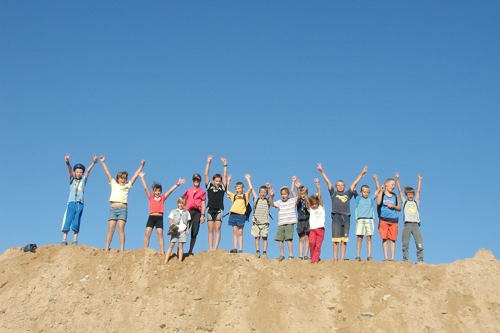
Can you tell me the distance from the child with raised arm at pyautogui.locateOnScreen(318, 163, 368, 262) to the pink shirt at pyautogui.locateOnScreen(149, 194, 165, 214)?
487 cm

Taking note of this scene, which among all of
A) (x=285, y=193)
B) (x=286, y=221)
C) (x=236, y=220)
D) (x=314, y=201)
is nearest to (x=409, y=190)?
(x=314, y=201)

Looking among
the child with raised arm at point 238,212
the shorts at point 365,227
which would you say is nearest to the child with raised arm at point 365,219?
the shorts at point 365,227

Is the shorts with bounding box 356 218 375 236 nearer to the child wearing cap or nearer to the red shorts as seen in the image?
the red shorts

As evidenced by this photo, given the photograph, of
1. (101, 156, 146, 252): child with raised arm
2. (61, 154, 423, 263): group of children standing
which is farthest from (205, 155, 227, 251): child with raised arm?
(101, 156, 146, 252): child with raised arm

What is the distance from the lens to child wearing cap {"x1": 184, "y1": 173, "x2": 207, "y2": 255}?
1430 centimetres

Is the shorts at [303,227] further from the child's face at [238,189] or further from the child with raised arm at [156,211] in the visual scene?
the child with raised arm at [156,211]

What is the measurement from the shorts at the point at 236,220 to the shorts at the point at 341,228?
2.65 meters

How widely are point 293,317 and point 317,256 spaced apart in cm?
227

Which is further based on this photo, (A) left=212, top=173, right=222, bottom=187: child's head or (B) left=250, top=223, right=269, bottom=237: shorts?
(A) left=212, top=173, right=222, bottom=187: child's head

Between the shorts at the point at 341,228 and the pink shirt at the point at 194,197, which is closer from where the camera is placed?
the shorts at the point at 341,228

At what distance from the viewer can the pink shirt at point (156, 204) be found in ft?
46.4

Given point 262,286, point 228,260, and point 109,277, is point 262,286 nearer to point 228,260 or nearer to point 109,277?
point 228,260

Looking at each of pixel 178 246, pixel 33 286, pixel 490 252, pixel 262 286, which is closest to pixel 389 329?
pixel 262 286

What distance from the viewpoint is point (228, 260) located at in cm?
1412
